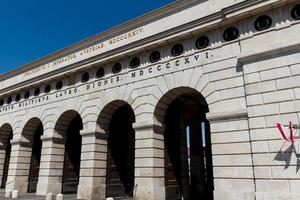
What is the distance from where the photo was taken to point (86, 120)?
2484 cm

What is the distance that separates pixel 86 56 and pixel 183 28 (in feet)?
34.1

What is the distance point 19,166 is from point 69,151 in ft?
19.0

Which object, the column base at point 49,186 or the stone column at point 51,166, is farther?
the stone column at point 51,166

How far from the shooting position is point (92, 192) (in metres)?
22.7

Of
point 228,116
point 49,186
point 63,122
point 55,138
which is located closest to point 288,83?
point 228,116

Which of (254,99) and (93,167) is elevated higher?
(254,99)

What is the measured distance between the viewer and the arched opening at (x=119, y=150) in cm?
2447

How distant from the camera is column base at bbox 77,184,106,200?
74.5 ft

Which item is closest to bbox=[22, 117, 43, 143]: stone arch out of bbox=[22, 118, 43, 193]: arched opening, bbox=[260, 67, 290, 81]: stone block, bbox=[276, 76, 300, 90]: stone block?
bbox=[22, 118, 43, 193]: arched opening

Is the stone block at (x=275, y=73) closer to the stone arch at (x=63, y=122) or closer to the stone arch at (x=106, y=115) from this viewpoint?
the stone arch at (x=106, y=115)

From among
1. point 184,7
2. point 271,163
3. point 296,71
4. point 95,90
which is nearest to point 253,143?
point 271,163

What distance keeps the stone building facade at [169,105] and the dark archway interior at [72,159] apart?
0.34ft

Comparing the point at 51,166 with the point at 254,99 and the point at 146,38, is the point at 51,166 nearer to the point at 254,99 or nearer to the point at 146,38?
the point at 146,38

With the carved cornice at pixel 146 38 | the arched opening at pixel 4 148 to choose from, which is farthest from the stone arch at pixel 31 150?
the arched opening at pixel 4 148
